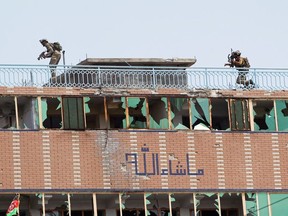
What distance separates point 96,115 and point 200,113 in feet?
10.4

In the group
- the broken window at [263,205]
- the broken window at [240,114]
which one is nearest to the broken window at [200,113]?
the broken window at [240,114]

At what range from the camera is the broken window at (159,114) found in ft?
186

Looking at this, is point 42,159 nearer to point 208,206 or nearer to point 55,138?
point 55,138

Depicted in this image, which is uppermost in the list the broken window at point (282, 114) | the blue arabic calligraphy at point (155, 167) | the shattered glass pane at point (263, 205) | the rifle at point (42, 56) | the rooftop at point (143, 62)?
the rifle at point (42, 56)

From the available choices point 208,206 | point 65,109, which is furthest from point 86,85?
point 208,206

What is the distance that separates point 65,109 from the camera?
55.5m

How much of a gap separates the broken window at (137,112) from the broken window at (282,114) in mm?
4274

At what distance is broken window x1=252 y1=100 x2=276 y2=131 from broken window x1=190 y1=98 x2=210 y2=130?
1528mm

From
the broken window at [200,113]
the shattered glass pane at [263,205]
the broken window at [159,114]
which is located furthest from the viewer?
the broken window at [200,113]

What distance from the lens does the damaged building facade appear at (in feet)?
180

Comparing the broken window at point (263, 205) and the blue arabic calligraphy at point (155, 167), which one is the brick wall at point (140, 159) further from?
the broken window at point (263, 205)

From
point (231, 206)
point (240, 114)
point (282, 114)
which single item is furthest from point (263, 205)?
point (282, 114)

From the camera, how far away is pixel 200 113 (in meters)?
57.1

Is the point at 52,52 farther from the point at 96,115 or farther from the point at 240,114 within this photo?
the point at 240,114
